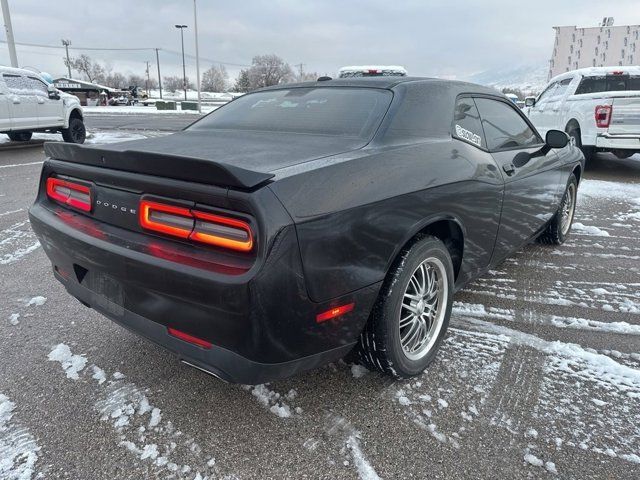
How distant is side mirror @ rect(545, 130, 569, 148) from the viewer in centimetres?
362

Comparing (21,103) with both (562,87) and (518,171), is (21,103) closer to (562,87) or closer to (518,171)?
(518,171)

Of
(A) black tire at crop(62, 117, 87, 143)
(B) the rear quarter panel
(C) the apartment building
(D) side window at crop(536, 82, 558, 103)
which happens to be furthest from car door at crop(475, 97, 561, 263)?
(C) the apartment building

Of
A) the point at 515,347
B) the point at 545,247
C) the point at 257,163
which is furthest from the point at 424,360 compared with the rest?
the point at 545,247

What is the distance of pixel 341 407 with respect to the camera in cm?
218

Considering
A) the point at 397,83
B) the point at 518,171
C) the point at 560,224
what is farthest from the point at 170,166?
the point at 560,224

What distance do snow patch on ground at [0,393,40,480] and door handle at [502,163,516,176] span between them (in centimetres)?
286

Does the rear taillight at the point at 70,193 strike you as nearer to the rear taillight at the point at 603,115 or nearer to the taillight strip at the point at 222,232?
the taillight strip at the point at 222,232

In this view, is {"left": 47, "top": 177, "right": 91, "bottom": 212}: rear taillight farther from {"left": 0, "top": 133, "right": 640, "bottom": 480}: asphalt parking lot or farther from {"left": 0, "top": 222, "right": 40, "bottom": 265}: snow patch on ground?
{"left": 0, "top": 222, "right": 40, "bottom": 265}: snow patch on ground

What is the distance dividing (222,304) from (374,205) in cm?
74

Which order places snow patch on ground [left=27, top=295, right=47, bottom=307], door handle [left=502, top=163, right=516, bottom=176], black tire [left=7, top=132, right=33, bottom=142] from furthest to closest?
black tire [left=7, top=132, right=33, bottom=142]
snow patch on ground [left=27, top=295, right=47, bottom=307]
door handle [left=502, top=163, right=516, bottom=176]

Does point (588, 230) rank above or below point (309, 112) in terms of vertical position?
below

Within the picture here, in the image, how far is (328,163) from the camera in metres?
1.92

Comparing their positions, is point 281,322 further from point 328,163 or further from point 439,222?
point 439,222

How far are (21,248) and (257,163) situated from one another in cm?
355
